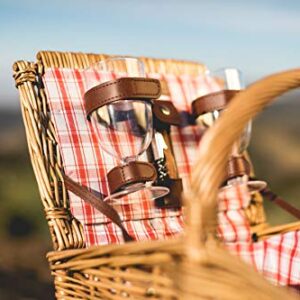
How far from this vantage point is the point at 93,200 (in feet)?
4.34

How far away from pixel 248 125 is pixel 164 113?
0.54ft

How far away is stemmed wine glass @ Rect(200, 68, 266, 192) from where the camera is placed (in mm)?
1524

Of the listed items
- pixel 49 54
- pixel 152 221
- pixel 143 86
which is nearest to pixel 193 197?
pixel 143 86

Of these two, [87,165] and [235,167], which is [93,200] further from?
[235,167]

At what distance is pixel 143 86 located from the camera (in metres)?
1.37

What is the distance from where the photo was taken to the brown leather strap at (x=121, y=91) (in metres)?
1.34

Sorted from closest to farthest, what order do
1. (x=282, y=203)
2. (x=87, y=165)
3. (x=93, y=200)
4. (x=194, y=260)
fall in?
1. (x=194, y=260)
2. (x=93, y=200)
3. (x=87, y=165)
4. (x=282, y=203)

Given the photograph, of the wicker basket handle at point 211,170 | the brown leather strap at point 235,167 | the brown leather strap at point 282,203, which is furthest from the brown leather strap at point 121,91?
the wicker basket handle at point 211,170

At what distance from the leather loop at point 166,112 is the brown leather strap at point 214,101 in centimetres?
5

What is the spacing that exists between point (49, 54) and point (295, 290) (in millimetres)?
641

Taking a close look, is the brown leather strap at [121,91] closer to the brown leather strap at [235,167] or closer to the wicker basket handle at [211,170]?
the brown leather strap at [235,167]

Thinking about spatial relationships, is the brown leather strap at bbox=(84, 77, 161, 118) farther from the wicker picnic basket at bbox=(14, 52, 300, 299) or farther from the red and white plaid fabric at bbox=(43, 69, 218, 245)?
the wicker picnic basket at bbox=(14, 52, 300, 299)

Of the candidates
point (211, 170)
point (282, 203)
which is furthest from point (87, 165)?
point (211, 170)

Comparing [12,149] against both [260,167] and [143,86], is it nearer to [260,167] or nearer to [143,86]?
[260,167]
